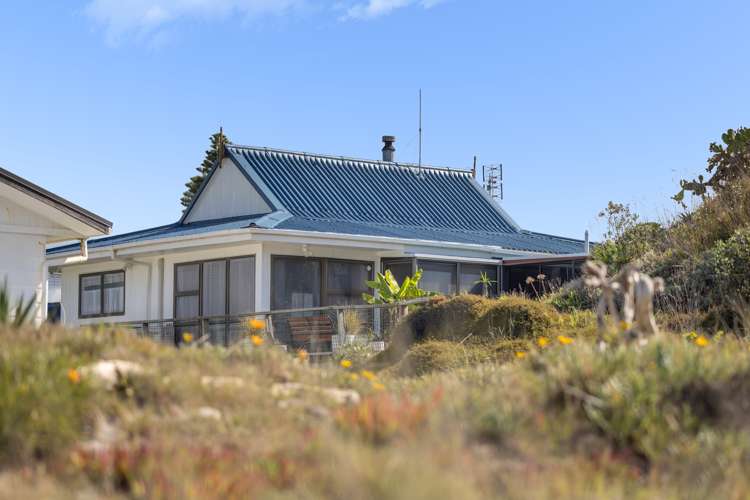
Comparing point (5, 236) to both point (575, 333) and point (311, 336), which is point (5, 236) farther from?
point (575, 333)

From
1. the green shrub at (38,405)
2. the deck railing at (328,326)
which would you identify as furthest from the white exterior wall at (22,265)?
the green shrub at (38,405)

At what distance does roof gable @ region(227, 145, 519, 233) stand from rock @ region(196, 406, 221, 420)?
57.7 ft

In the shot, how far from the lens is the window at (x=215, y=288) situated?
2220 cm

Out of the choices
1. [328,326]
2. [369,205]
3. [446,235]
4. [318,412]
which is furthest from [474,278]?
[318,412]

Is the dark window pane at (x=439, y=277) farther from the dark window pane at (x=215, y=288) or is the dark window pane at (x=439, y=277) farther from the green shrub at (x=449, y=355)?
the green shrub at (x=449, y=355)

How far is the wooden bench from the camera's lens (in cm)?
1714

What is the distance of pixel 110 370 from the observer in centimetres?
681

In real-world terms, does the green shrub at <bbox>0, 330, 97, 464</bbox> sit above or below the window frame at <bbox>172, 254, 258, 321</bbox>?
below

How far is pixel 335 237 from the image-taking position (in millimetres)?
21359

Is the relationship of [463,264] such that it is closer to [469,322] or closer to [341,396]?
[469,322]

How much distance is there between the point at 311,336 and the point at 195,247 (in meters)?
5.86

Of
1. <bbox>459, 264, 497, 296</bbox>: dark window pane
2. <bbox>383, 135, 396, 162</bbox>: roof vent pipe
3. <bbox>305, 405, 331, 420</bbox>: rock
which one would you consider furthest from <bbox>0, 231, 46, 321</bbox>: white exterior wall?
<bbox>383, 135, 396, 162</bbox>: roof vent pipe

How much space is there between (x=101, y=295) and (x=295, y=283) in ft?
20.6

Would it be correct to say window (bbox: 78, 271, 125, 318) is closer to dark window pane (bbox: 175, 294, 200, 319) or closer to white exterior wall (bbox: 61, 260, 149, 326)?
white exterior wall (bbox: 61, 260, 149, 326)
